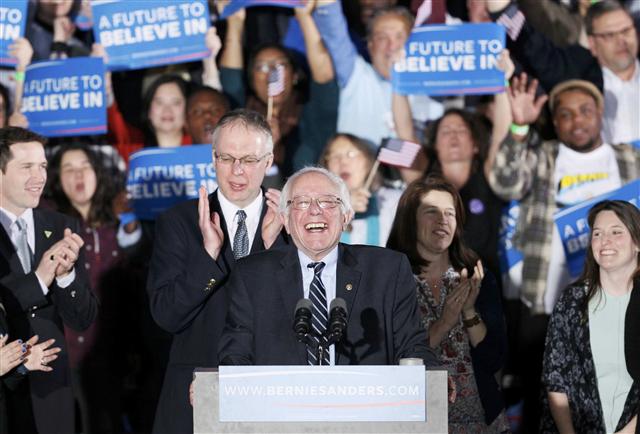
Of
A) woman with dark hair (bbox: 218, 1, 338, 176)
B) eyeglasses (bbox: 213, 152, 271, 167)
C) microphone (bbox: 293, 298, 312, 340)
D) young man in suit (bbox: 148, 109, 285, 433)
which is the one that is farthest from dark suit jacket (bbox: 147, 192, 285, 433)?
woman with dark hair (bbox: 218, 1, 338, 176)

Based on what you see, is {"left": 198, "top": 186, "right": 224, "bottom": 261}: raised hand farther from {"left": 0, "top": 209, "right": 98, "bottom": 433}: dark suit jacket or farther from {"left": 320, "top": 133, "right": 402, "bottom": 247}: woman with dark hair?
{"left": 320, "top": 133, "right": 402, "bottom": 247}: woman with dark hair

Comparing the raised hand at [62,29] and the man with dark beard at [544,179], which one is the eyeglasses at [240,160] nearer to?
the man with dark beard at [544,179]

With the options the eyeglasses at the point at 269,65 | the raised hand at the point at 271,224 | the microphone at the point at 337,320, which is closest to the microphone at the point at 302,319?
the microphone at the point at 337,320

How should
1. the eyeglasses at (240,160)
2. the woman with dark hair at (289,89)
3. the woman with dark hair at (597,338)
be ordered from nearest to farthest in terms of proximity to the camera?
1. the eyeglasses at (240,160)
2. the woman with dark hair at (597,338)
3. the woman with dark hair at (289,89)

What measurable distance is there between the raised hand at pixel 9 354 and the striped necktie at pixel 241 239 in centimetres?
87

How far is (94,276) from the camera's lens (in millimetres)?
6250

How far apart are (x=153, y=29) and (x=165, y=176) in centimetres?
87

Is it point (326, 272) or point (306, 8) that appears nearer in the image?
point (326, 272)

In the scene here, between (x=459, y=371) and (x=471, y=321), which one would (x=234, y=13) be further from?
(x=459, y=371)

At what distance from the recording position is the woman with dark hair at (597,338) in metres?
4.60

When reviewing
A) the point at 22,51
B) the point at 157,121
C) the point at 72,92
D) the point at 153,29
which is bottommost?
the point at 157,121

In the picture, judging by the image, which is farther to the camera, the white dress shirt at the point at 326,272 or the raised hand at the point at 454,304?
the raised hand at the point at 454,304

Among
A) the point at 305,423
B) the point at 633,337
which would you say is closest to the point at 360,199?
the point at 633,337

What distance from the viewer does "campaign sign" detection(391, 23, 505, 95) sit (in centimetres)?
634
